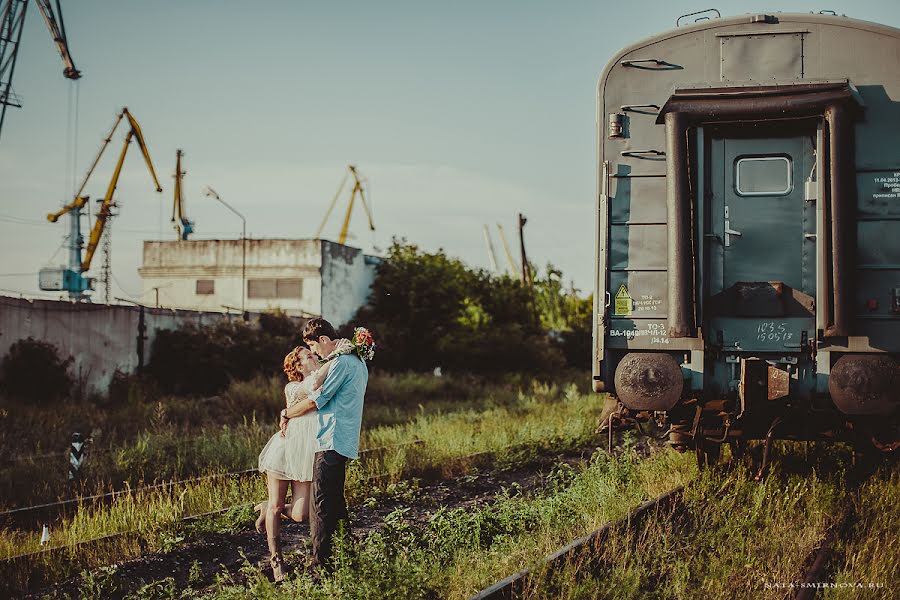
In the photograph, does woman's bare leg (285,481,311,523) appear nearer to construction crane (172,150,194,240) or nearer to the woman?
the woman

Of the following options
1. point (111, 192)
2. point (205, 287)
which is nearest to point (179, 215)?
point (111, 192)

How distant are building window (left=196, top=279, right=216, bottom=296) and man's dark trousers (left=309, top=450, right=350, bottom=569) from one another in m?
34.4

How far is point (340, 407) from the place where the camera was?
20.3ft

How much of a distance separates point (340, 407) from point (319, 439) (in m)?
0.27

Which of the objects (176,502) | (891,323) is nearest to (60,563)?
(176,502)

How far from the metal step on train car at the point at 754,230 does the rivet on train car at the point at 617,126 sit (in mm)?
13

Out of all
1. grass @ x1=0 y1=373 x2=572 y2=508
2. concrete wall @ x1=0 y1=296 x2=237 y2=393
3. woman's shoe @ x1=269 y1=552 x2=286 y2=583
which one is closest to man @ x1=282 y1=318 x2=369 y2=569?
woman's shoe @ x1=269 y1=552 x2=286 y2=583

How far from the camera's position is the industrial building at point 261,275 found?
3559 centimetres

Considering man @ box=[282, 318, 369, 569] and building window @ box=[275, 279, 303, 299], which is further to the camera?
building window @ box=[275, 279, 303, 299]

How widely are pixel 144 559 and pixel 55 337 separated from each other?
1390 cm

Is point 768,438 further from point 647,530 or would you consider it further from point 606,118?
point 606,118

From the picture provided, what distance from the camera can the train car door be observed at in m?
7.58

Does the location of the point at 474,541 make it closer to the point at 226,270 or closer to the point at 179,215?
the point at 226,270

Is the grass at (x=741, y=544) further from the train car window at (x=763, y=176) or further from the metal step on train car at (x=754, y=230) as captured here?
the train car window at (x=763, y=176)
